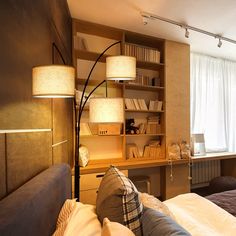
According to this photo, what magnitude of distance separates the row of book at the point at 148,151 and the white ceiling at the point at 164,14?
1758 mm

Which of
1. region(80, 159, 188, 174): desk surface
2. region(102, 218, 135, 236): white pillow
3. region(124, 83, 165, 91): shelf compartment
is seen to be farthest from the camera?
region(124, 83, 165, 91): shelf compartment

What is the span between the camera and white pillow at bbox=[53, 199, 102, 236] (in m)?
0.92

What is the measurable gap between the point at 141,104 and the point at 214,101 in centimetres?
193

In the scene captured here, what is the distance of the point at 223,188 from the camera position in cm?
310

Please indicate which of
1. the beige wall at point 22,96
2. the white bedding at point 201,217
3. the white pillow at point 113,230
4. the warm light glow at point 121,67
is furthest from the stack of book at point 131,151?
the white pillow at point 113,230

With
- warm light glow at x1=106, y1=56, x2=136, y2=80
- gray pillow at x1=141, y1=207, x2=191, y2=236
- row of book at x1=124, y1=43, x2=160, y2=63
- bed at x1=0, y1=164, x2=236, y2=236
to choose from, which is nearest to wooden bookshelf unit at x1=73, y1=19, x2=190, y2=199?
row of book at x1=124, y1=43, x2=160, y2=63

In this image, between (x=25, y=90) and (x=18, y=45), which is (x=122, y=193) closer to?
(x=25, y=90)

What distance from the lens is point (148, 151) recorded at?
3.29 meters

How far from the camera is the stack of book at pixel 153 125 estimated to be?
3.29 meters

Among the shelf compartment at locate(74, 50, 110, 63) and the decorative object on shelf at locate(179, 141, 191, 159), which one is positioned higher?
the shelf compartment at locate(74, 50, 110, 63)

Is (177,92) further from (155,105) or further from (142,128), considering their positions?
(142,128)

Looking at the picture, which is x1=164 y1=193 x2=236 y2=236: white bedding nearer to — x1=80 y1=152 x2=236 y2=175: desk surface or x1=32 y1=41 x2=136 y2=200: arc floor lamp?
x1=32 y1=41 x2=136 y2=200: arc floor lamp

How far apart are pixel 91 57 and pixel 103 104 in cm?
155

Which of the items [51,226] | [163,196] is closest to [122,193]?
[51,226]
